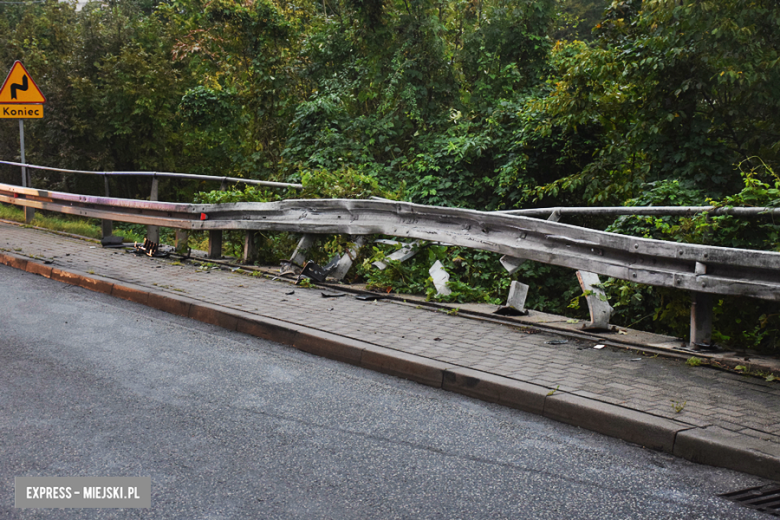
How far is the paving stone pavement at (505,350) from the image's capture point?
4.59 metres

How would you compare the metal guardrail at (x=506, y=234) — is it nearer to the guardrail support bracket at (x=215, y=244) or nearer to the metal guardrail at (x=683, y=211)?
the guardrail support bracket at (x=215, y=244)

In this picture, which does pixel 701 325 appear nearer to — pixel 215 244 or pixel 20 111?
pixel 215 244

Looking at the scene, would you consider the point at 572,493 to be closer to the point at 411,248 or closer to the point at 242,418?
the point at 242,418

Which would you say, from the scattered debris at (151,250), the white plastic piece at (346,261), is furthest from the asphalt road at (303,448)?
the scattered debris at (151,250)

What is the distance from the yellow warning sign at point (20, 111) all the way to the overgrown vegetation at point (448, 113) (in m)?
3.68

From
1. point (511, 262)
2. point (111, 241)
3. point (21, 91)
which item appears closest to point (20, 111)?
point (21, 91)

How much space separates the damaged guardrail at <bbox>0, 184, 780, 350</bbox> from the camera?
5309 mm

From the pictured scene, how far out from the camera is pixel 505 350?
237 inches

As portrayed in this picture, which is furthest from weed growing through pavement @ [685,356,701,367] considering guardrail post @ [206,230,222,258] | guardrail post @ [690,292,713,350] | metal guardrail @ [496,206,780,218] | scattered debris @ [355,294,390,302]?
guardrail post @ [206,230,222,258]

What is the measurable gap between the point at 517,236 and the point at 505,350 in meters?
1.49

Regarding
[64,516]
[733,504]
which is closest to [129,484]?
[64,516]

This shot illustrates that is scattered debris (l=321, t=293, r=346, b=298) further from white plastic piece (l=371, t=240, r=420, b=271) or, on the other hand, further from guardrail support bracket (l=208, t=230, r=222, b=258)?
guardrail support bracket (l=208, t=230, r=222, b=258)

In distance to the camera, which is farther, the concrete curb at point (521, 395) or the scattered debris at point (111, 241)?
the scattered debris at point (111, 241)

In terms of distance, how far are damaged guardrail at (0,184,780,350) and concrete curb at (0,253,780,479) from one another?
60.9 inches
